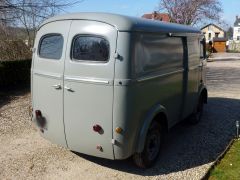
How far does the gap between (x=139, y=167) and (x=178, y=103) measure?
1.70 meters

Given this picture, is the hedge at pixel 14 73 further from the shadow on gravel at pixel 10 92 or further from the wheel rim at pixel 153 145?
the wheel rim at pixel 153 145

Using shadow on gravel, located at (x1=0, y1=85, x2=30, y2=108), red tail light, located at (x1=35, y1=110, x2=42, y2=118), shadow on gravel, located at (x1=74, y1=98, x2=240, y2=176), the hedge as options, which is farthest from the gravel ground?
the hedge

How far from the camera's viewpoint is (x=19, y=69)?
518 inches

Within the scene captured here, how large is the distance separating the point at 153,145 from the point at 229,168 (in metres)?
1.28

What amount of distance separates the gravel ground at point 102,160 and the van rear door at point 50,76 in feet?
1.77

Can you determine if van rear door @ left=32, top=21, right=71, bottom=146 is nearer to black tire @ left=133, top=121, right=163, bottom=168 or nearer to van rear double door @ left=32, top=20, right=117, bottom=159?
van rear double door @ left=32, top=20, right=117, bottom=159

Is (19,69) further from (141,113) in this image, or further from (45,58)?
(141,113)

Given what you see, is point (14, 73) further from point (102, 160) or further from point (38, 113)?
point (102, 160)

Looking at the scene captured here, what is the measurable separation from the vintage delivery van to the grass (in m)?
1.03

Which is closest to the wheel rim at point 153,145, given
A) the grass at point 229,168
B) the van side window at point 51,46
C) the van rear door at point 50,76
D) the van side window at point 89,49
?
the grass at point 229,168

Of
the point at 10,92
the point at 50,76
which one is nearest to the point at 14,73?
the point at 10,92

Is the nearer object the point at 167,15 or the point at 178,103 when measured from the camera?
the point at 178,103

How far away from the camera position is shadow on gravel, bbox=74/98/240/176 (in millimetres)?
5762

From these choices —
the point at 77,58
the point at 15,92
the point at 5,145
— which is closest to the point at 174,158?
the point at 77,58
